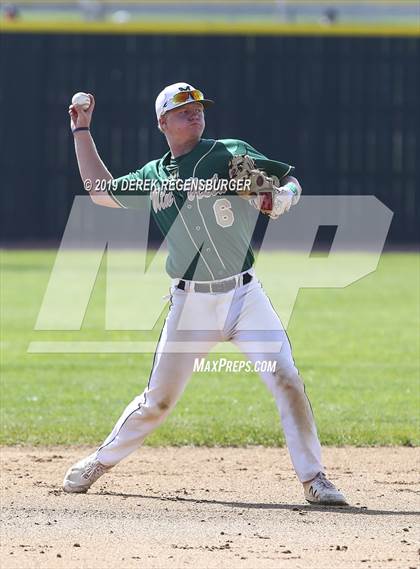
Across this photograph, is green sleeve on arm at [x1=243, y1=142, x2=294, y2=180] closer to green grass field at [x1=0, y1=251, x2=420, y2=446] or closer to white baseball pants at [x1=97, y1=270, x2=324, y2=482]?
white baseball pants at [x1=97, y1=270, x2=324, y2=482]

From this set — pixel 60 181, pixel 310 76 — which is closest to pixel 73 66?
pixel 60 181

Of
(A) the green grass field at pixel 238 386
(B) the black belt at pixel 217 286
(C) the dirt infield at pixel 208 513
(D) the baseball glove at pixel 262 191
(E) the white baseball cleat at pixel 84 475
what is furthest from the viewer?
(A) the green grass field at pixel 238 386

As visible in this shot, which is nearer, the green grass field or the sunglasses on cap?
the sunglasses on cap

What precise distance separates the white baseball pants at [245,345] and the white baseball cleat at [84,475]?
25.0 inches

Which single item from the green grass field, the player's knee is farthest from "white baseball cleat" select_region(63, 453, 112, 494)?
the green grass field

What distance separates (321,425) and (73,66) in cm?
2004

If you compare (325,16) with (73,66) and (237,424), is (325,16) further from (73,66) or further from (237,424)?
(237,424)

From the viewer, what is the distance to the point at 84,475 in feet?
26.1

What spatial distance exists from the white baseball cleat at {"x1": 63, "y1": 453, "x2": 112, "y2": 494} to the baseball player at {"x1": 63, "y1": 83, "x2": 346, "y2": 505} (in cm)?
64

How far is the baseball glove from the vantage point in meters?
7.37

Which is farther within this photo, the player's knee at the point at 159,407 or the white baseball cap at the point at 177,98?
the player's knee at the point at 159,407

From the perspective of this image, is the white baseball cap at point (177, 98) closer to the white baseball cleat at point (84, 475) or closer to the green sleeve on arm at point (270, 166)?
the green sleeve on arm at point (270, 166)

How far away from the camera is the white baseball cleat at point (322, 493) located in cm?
752

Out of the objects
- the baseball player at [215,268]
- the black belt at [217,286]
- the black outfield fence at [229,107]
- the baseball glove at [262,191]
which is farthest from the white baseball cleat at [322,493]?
the black outfield fence at [229,107]
